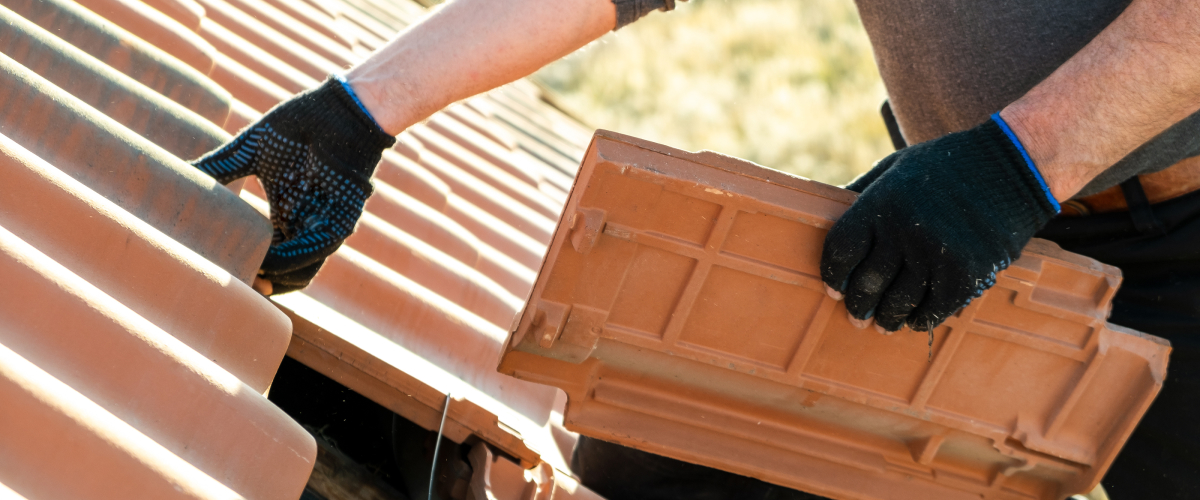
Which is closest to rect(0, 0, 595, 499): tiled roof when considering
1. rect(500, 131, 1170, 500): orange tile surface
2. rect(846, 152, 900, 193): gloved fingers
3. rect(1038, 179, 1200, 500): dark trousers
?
rect(500, 131, 1170, 500): orange tile surface

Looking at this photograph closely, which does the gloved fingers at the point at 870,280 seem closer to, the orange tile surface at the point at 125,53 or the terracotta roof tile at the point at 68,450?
the terracotta roof tile at the point at 68,450

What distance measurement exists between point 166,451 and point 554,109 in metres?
4.65

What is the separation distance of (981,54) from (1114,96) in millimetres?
381

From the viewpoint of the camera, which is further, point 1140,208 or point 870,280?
point 1140,208

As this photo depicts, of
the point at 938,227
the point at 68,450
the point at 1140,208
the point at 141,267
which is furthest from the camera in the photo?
the point at 1140,208

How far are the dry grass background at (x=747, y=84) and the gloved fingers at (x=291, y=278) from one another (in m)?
8.00

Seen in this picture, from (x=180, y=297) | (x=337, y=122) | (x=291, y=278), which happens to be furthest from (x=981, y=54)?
(x=180, y=297)

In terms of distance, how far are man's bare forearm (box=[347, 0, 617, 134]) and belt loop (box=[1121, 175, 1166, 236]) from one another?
3.47 ft

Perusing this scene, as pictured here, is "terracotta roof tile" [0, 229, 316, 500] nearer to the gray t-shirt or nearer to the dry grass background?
the gray t-shirt

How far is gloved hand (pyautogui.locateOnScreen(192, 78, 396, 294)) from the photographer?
151 cm

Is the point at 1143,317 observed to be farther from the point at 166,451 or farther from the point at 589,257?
the point at 166,451

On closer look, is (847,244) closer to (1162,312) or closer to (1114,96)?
(1114,96)

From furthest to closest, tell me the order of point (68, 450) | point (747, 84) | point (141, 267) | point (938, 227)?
point (747, 84), point (938, 227), point (141, 267), point (68, 450)

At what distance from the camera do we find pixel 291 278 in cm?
149
